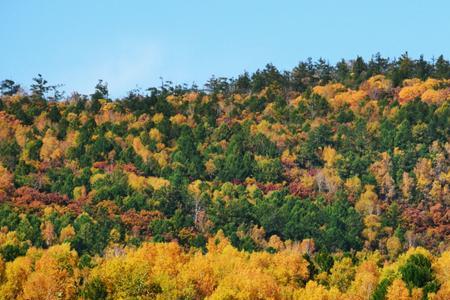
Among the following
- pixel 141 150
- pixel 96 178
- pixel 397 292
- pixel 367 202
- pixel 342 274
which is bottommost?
pixel 397 292

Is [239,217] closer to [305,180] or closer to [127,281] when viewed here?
[305,180]

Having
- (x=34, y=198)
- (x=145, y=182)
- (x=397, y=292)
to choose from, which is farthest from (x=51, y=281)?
(x=145, y=182)

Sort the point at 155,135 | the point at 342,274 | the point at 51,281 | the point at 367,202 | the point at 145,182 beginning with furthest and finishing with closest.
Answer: the point at 155,135 → the point at 145,182 → the point at 367,202 → the point at 342,274 → the point at 51,281

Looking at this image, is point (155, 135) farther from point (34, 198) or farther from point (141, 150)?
point (34, 198)

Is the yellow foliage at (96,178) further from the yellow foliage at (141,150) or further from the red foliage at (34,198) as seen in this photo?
the yellow foliage at (141,150)

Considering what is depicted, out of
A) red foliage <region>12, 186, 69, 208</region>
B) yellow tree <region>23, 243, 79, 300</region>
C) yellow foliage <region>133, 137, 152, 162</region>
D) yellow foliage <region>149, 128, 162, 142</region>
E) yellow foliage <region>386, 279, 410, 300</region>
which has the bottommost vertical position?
yellow foliage <region>386, 279, 410, 300</region>

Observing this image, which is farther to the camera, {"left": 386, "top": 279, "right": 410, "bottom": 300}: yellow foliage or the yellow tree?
{"left": 386, "top": 279, "right": 410, "bottom": 300}: yellow foliage

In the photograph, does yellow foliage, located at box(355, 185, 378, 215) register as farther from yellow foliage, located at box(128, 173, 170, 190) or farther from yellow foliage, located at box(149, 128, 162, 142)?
yellow foliage, located at box(149, 128, 162, 142)

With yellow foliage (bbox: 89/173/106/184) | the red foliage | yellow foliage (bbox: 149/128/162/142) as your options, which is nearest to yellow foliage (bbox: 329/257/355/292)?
the red foliage

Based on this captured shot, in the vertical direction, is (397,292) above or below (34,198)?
below

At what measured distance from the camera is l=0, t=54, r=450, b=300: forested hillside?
121938 mm

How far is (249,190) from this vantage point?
169000 mm

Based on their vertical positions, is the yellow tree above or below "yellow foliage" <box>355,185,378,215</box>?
below

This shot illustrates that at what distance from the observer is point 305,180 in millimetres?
172500
